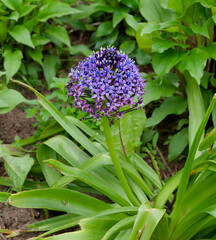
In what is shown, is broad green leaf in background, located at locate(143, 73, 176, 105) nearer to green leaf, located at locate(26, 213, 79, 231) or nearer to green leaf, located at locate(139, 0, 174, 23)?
green leaf, located at locate(139, 0, 174, 23)

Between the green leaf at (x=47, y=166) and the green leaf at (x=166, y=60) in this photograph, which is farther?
the green leaf at (x=166, y=60)

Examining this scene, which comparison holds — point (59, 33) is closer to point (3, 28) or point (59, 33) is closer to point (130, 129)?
point (3, 28)

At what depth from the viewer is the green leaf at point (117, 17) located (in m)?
4.03

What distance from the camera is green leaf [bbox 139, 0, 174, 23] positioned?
11.3 ft

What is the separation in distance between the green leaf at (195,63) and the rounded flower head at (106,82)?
108 centimetres

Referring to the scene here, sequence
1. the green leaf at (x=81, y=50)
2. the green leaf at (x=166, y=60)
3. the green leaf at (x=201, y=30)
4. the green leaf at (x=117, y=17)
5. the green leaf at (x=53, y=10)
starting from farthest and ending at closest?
1. the green leaf at (x=81, y=50)
2. the green leaf at (x=117, y=17)
3. the green leaf at (x=53, y=10)
4. the green leaf at (x=166, y=60)
5. the green leaf at (x=201, y=30)

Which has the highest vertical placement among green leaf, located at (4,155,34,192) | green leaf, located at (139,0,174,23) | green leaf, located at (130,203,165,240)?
green leaf, located at (139,0,174,23)

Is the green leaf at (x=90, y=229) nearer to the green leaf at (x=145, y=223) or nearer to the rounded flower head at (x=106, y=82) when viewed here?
the green leaf at (x=145, y=223)

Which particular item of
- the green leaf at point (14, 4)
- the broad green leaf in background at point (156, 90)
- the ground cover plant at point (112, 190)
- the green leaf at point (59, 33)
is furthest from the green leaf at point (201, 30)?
the green leaf at point (14, 4)

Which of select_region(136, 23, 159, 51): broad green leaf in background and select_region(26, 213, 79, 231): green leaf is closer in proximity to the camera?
select_region(26, 213, 79, 231): green leaf

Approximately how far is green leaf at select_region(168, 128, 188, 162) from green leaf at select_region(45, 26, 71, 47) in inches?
60.0

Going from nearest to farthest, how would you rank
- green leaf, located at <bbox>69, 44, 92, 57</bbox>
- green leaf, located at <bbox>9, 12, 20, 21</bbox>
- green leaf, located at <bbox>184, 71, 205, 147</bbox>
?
green leaf, located at <bbox>184, 71, 205, 147</bbox> < green leaf, located at <bbox>9, 12, 20, 21</bbox> < green leaf, located at <bbox>69, 44, 92, 57</bbox>

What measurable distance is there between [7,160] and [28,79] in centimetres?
141

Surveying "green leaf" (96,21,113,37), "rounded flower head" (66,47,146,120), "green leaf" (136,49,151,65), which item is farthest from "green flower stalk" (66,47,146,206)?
"green leaf" (96,21,113,37)
